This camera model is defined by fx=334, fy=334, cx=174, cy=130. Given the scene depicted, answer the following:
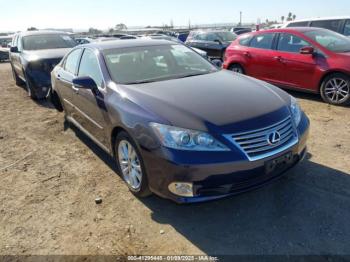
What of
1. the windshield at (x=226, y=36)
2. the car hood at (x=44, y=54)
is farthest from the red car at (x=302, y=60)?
the windshield at (x=226, y=36)

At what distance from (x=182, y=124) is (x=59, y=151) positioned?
2.87 meters

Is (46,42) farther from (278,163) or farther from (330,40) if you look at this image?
(278,163)

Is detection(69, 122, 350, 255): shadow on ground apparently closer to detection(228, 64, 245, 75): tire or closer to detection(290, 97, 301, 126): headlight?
detection(290, 97, 301, 126): headlight

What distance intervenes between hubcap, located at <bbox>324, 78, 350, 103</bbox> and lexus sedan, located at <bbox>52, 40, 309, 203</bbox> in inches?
122

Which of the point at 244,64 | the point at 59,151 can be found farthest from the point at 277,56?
the point at 59,151

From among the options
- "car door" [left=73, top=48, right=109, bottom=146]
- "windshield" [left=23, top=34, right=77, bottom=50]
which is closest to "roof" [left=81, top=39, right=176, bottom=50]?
"car door" [left=73, top=48, right=109, bottom=146]

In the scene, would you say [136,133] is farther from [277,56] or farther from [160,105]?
[277,56]

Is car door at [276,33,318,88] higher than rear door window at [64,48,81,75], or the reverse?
rear door window at [64,48,81,75]

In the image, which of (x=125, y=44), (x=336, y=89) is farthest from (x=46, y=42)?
(x=336, y=89)

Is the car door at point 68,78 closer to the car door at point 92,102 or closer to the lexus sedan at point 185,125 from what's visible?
the car door at point 92,102

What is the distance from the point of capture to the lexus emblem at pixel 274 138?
118 inches

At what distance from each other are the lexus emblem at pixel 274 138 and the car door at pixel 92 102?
1811mm

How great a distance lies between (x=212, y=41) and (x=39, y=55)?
7195mm

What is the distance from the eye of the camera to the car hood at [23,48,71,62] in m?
8.12
